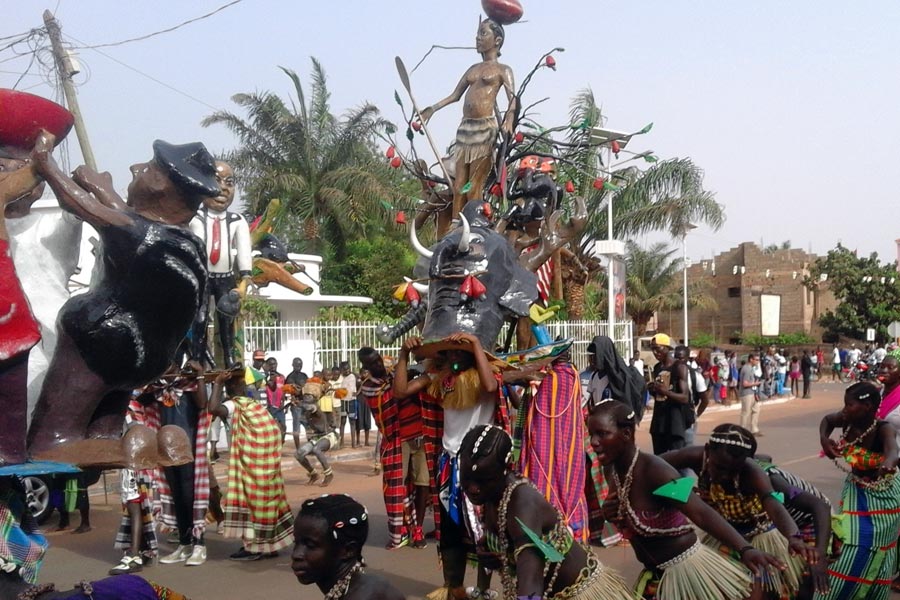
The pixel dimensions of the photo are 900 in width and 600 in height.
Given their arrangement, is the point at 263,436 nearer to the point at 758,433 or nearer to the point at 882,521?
the point at 882,521

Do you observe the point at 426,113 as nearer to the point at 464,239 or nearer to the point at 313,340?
the point at 464,239

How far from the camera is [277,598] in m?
6.37

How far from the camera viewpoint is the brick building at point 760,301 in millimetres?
51906

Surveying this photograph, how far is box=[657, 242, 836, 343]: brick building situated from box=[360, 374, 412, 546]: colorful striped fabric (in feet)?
149

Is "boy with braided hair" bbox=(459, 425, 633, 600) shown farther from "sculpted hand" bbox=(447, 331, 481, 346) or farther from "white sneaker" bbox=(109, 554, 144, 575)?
"white sneaker" bbox=(109, 554, 144, 575)

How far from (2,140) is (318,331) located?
42.7ft

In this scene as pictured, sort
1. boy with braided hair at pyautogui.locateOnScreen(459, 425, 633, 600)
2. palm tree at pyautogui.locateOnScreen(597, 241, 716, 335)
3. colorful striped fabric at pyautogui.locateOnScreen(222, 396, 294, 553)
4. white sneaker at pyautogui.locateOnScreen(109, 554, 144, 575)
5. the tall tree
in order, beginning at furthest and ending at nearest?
the tall tree
palm tree at pyautogui.locateOnScreen(597, 241, 716, 335)
colorful striped fabric at pyautogui.locateOnScreen(222, 396, 294, 553)
white sneaker at pyautogui.locateOnScreen(109, 554, 144, 575)
boy with braided hair at pyautogui.locateOnScreen(459, 425, 633, 600)

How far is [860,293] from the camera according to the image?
4381cm

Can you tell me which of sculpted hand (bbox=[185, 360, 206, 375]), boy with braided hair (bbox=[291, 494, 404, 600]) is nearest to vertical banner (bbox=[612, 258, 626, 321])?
sculpted hand (bbox=[185, 360, 206, 375])

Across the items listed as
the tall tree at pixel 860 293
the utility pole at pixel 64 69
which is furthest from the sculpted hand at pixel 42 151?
the tall tree at pixel 860 293

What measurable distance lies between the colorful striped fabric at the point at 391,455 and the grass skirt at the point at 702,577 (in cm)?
317

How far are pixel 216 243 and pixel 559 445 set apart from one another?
301 cm

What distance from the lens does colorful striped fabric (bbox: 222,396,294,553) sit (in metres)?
7.30

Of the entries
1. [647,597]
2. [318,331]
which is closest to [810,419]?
[318,331]
